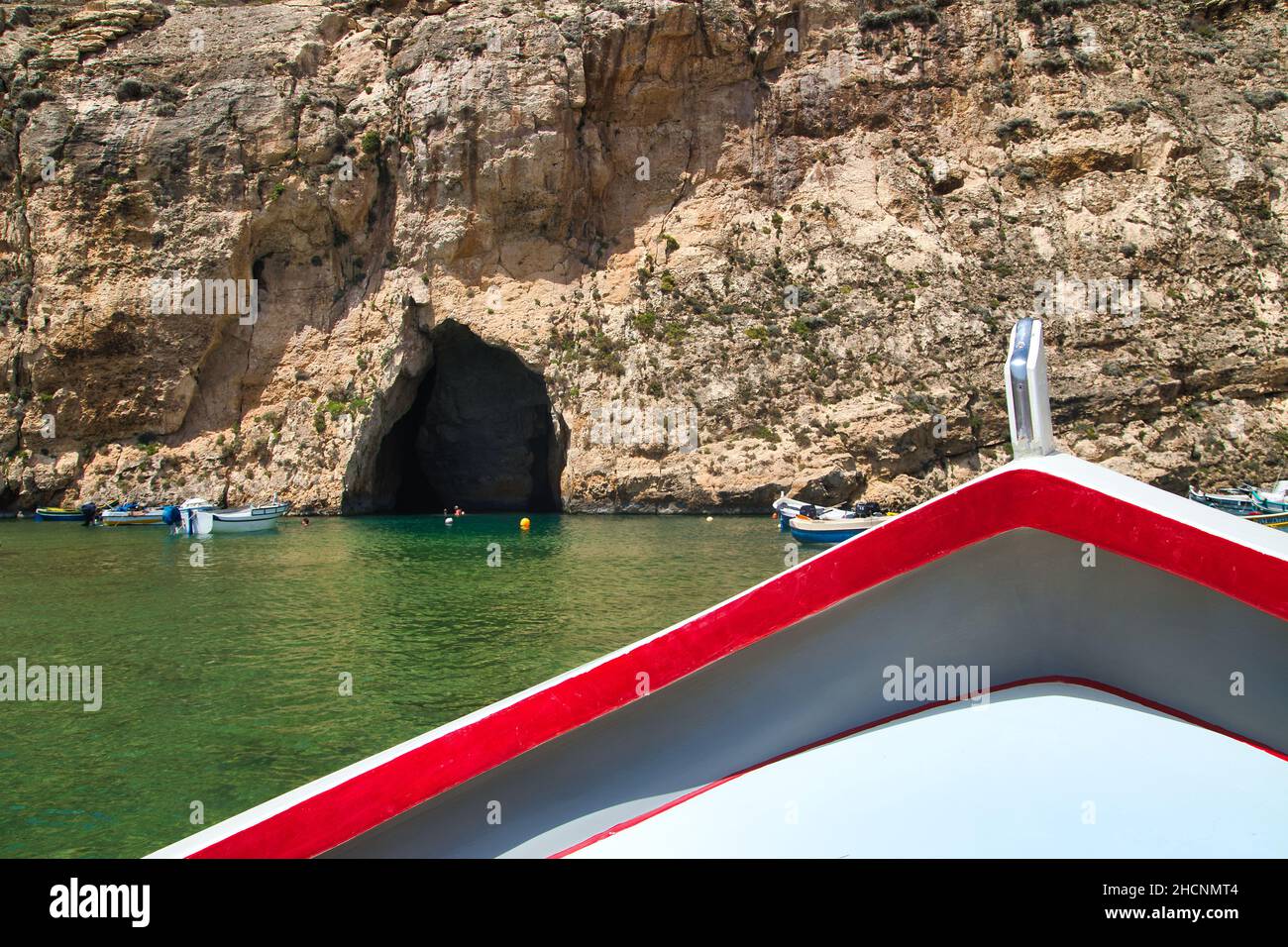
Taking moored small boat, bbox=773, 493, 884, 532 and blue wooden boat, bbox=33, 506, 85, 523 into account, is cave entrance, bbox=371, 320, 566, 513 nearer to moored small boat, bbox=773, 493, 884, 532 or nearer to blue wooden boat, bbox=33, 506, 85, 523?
blue wooden boat, bbox=33, 506, 85, 523

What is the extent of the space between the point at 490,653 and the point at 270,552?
42.3ft

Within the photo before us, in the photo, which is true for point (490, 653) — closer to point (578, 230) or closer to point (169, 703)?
point (169, 703)

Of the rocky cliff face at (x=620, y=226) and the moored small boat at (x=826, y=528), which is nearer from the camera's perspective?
the moored small boat at (x=826, y=528)

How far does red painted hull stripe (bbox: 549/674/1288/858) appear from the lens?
222 cm

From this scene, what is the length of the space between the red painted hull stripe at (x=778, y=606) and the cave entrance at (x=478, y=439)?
35.9 metres

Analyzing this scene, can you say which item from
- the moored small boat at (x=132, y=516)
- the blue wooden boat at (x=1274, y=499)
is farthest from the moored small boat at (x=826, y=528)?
the moored small boat at (x=132, y=516)

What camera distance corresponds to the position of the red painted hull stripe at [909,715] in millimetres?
2217

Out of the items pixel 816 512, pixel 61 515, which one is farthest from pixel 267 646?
pixel 61 515

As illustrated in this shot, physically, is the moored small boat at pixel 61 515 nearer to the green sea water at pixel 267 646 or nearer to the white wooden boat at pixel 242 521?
the white wooden boat at pixel 242 521

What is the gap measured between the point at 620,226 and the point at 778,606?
112ft

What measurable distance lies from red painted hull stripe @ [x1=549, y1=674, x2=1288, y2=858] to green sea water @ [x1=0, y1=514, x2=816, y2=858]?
13.6 ft

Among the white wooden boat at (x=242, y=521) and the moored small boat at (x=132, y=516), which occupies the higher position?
the white wooden boat at (x=242, y=521)

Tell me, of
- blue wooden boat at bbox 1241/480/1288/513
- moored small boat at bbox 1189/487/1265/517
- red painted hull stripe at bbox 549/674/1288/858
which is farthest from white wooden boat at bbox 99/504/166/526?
blue wooden boat at bbox 1241/480/1288/513

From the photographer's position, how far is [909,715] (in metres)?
2.45
